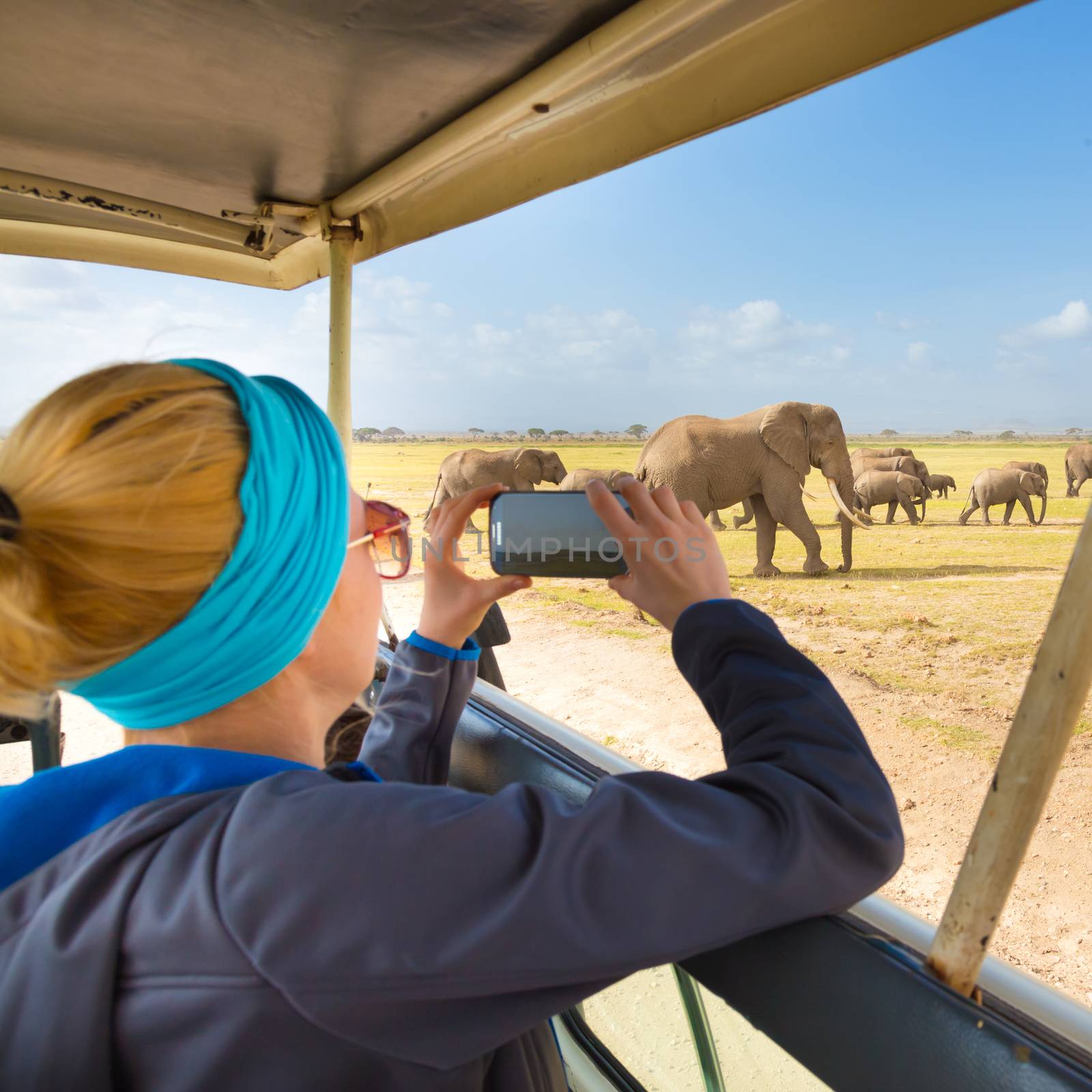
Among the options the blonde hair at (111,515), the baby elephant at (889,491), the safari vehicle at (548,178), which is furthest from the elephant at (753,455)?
the blonde hair at (111,515)

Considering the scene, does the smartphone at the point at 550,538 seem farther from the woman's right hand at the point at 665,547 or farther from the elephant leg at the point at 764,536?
the elephant leg at the point at 764,536

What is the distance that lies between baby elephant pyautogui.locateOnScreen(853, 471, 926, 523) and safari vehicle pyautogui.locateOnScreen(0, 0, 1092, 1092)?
18.1ft

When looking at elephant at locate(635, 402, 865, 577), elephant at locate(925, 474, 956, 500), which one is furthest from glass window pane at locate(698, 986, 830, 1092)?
elephant at locate(925, 474, 956, 500)

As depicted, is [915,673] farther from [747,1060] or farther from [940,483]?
[940,483]

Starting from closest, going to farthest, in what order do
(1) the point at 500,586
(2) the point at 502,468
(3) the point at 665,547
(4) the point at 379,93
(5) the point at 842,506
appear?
(3) the point at 665,547, (1) the point at 500,586, (4) the point at 379,93, (5) the point at 842,506, (2) the point at 502,468

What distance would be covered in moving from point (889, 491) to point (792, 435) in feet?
4.42

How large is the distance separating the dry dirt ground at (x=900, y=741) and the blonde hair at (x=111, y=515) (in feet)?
0.86

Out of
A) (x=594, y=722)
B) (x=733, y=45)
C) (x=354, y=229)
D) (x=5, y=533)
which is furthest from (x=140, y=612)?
(x=594, y=722)

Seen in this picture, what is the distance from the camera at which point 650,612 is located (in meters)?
0.55

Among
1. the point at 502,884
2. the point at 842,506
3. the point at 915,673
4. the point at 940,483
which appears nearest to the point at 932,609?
the point at 915,673

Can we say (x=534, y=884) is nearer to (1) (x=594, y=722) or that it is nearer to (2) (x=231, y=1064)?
(2) (x=231, y=1064)

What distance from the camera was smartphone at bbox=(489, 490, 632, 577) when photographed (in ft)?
1.85

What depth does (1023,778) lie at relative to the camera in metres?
0.42

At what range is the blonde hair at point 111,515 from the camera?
36 cm
